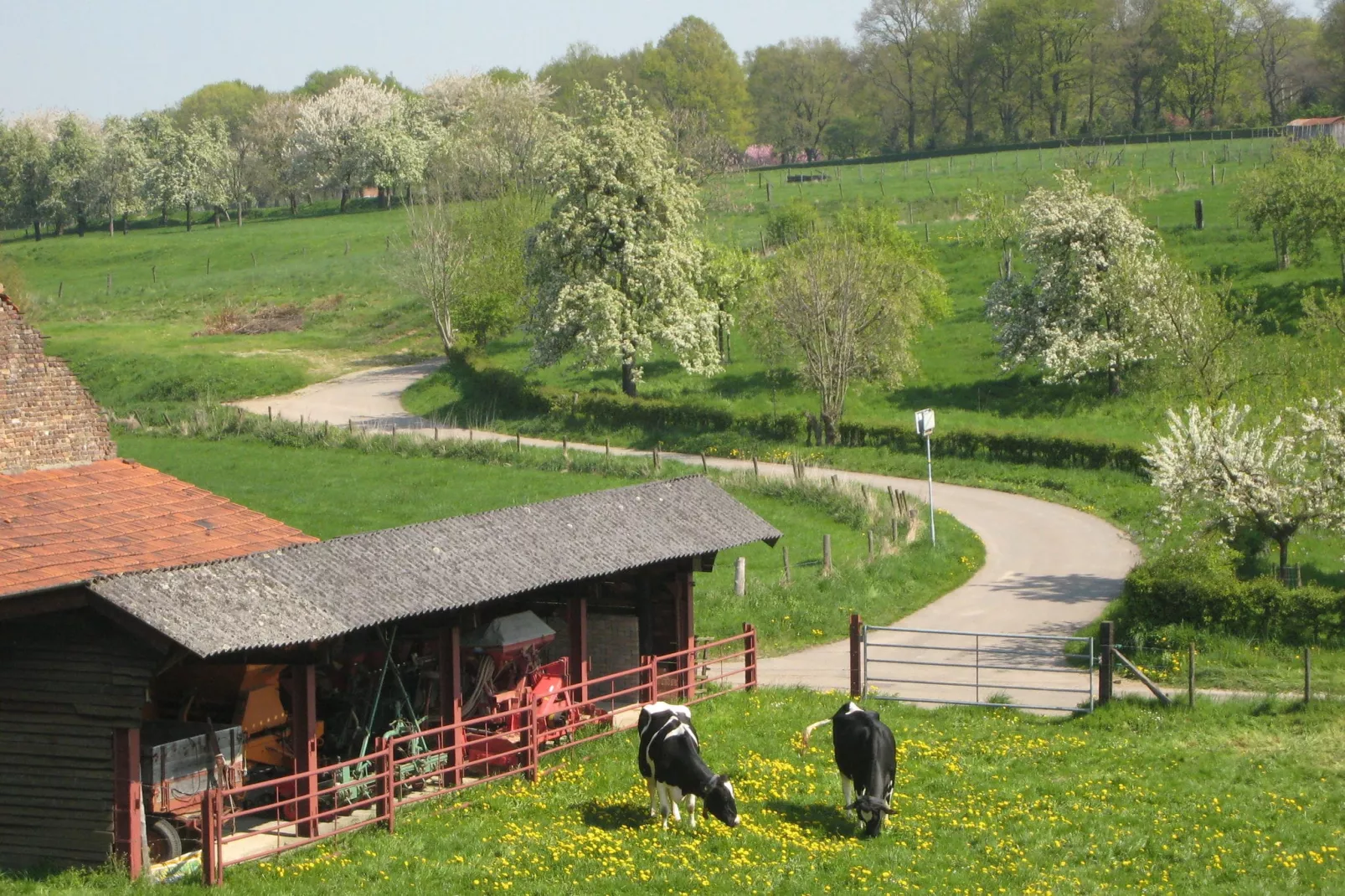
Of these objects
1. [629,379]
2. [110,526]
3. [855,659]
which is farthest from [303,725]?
[629,379]

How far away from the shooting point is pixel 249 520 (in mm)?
24984

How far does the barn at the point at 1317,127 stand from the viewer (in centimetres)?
9375

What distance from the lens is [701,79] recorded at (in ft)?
434

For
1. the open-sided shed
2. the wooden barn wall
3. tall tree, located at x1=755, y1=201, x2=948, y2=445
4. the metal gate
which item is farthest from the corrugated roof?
tall tree, located at x1=755, y1=201, x2=948, y2=445

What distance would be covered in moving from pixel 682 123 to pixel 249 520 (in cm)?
6918

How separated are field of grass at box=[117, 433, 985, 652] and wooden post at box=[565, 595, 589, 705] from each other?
291 inches

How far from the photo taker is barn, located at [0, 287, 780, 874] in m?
17.4

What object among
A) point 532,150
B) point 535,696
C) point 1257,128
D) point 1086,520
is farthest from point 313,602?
point 1257,128

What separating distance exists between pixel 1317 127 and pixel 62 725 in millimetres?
95591

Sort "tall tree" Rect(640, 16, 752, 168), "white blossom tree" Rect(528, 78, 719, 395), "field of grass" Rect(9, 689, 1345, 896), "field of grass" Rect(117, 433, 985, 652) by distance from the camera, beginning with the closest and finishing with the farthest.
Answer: "field of grass" Rect(9, 689, 1345, 896)
"field of grass" Rect(117, 433, 985, 652)
"white blossom tree" Rect(528, 78, 719, 395)
"tall tree" Rect(640, 16, 752, 168)

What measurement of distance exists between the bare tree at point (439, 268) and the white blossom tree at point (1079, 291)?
26.1 metres

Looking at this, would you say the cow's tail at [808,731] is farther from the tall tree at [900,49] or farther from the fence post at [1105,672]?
the tall tree at [900,49]

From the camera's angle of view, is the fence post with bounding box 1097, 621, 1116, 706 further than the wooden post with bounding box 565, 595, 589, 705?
Yes

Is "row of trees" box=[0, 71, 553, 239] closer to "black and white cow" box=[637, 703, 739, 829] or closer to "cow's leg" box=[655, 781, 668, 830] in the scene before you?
"black and white cow" box=[637, 703, 739, 829]
